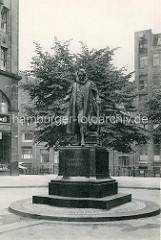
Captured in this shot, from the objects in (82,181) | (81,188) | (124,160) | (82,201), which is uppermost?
(82,181)

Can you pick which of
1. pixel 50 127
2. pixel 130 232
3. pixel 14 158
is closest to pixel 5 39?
pixel 14 158

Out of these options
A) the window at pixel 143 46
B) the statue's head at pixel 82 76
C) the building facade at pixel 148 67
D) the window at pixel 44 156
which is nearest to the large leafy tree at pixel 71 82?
the statue's head at pixel 82 76

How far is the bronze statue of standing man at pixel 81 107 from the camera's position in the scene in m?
12.3

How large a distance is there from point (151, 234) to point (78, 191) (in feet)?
11.7

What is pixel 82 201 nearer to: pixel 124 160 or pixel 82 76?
pixel 82 76

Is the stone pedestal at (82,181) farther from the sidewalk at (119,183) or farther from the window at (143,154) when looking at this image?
the window at (143,154)

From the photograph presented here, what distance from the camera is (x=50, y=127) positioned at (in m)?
21.8

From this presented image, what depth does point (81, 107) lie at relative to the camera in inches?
492

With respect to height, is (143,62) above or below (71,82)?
above

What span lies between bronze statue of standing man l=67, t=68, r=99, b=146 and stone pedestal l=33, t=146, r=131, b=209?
2.26 ft

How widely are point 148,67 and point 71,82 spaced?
1354 inches

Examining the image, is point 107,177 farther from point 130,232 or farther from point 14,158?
point 14,158

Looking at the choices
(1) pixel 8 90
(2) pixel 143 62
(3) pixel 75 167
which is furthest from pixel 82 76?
(2) pixel 143 62

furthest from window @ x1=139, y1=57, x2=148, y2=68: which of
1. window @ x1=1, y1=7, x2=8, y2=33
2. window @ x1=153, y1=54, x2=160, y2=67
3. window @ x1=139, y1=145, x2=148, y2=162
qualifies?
window @ x1=1, y1=7, x2=8, y2=33
